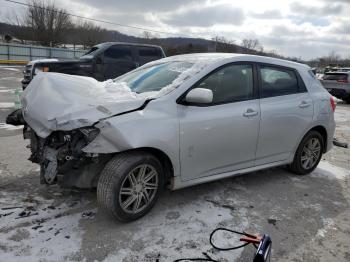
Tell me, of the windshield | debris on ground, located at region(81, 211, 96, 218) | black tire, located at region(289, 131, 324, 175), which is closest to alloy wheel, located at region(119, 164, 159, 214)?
debris on ground, located at region(81, 211, 96, 218)

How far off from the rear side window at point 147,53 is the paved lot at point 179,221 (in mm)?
7376

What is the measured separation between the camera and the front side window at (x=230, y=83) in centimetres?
386

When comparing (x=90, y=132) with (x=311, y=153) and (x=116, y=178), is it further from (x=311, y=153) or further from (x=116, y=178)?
(x=311, y=153)

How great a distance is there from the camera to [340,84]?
1619 cm

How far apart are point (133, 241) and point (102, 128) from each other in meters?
1.07

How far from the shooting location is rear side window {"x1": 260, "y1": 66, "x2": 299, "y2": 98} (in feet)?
14.3

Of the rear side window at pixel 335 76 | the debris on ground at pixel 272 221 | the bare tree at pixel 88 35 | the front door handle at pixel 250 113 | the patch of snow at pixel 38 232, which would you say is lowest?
the debris on ground at pixel 272 221

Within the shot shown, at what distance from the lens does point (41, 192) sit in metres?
4.02

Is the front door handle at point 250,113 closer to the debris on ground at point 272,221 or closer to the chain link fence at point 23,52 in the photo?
the debris on ground at point 272,221

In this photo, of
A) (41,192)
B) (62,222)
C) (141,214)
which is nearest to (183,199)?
(141,214)

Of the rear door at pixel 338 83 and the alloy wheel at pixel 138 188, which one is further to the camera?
the rear door at pixel 338 83

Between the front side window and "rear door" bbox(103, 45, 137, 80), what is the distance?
7.36 m

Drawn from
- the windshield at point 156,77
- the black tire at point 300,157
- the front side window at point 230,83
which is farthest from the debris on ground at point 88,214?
the black tire at point 300,157

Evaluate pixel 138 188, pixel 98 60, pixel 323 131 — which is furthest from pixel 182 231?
pixel 98 60
